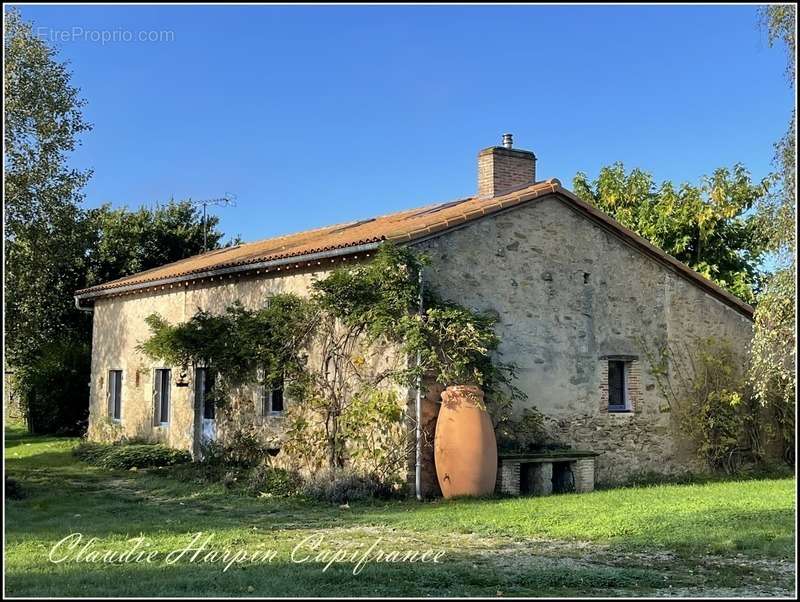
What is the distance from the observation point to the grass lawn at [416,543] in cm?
710

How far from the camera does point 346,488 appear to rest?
1254cm

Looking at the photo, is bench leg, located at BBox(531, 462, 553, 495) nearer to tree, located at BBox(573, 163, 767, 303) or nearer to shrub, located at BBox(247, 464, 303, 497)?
shrub, located at BBox(247, 464, 303, 497)

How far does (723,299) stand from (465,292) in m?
6.49

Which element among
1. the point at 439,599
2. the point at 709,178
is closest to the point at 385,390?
the point at 439,599

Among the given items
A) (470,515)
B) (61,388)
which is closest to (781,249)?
(470,515)

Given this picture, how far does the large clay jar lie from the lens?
40.9 ft

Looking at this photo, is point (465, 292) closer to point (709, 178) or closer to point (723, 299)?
point (723, 299)

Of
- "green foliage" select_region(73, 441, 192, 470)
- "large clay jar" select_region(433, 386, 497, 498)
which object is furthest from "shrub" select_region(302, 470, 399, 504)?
"green foliage" select_region(73, 441, 192, 470)

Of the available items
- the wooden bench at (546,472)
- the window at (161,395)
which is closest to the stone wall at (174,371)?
the window at (161,395)

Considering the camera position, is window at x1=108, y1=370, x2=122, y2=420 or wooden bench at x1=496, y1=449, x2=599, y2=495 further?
window at x1=108, y1=370, x2=122, y2=420

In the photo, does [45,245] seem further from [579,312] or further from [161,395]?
[579,312]

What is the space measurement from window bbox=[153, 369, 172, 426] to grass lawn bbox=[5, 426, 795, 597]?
5.35 meters

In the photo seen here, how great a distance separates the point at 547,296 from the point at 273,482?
221 inches

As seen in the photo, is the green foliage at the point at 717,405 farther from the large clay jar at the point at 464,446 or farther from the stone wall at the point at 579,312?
the large clay jar at the point at 464,446
